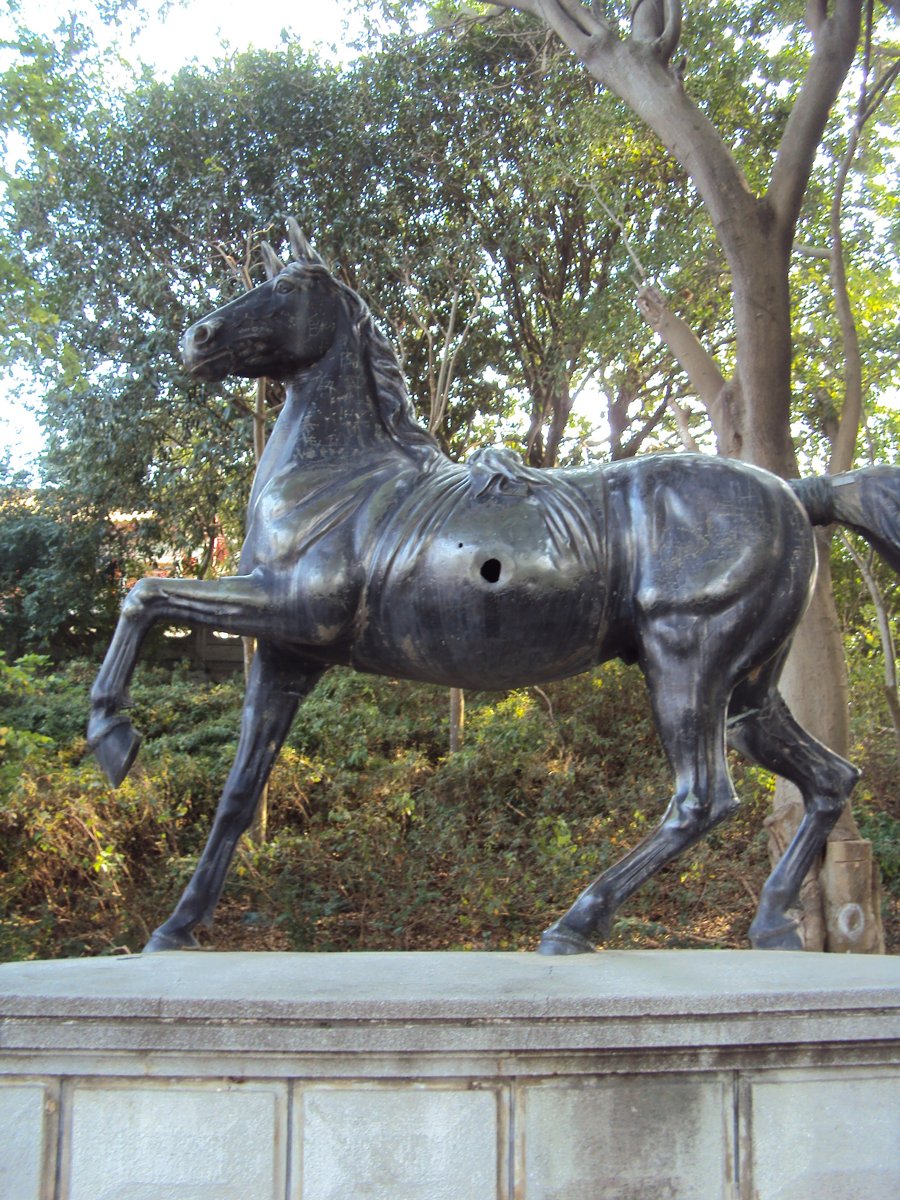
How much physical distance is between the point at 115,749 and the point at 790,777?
2.32 meters

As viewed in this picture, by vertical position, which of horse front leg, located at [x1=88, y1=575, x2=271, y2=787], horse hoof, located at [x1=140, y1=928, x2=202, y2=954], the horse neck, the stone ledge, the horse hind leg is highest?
the horse neck

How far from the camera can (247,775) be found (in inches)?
152

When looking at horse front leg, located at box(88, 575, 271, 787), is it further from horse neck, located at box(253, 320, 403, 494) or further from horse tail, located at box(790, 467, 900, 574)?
horse tail, located at box(790, 467, 900, 574)

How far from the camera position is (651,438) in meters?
17.2

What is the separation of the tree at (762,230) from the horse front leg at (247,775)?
4674 mm

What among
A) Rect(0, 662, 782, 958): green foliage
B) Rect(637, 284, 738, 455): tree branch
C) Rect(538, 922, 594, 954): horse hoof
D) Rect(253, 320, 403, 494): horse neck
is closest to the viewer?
Rect(538, 922, 594, 954): horse hoof

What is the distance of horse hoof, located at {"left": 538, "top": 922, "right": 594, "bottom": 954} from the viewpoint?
11.0ft

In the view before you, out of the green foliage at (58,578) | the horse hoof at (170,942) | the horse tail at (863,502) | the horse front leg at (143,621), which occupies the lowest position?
the horse hoof at (170,942)

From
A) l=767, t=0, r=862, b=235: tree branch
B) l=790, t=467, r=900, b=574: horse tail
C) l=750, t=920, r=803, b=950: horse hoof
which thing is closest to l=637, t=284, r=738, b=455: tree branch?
l=767, t=0, r=862, b=235: tree branch

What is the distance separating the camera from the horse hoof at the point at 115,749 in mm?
3570

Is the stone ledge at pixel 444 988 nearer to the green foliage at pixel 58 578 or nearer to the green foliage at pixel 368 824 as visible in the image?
the green foliage at pixel 368 824

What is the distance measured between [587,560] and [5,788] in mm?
6421

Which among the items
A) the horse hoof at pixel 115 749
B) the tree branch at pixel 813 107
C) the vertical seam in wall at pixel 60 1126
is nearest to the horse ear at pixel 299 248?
the horse hoof at pixel 115 749

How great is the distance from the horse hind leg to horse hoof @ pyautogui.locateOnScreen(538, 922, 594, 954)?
2.45 feet
